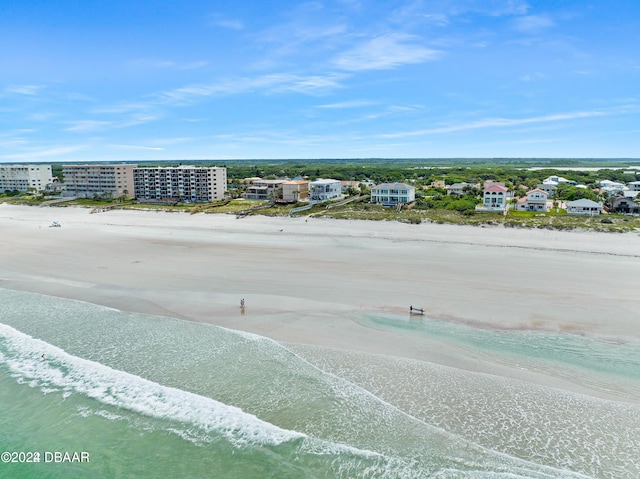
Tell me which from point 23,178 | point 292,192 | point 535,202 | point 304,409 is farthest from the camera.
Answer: point 23,178

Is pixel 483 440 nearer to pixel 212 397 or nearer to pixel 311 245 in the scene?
pixel 212 397

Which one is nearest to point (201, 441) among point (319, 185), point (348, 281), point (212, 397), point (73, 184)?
point (212, 397)

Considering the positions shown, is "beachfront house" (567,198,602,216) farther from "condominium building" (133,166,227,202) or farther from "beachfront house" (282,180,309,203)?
"condominium building" (133,166,227,202)

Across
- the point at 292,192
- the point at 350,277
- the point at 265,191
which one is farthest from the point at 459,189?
the point at 350,277

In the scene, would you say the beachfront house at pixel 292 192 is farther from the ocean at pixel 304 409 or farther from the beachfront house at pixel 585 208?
the ocean at pixel 304 409

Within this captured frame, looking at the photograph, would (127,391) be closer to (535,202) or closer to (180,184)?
(535,202)

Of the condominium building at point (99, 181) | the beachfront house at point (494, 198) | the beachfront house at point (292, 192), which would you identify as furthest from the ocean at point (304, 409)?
the condominium building at point (99, 181)
